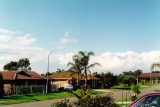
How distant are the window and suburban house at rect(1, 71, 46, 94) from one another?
114 ft

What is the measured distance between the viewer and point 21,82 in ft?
163

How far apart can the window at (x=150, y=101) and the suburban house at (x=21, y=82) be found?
3483cm

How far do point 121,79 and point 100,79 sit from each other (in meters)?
11.4

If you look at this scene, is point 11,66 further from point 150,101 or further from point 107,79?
point 150,101

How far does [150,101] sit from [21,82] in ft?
132

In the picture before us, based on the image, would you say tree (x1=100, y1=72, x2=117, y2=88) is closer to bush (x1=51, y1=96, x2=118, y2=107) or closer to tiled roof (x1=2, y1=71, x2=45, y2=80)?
tiled roof (x1=2, y1=71, x2=45, y2=80)

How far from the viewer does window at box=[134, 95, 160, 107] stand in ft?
35.8

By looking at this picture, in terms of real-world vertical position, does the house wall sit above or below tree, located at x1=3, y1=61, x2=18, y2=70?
below

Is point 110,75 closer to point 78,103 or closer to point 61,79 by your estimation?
point 61,79

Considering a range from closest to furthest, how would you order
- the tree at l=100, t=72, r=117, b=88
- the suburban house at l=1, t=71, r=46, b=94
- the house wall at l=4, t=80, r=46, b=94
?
the house wall at l=4, t=80, r=46, b=94, the suburban house at l=1, t=71, r=46, b=94, the tree at l=100, t=72, r=117, b=88

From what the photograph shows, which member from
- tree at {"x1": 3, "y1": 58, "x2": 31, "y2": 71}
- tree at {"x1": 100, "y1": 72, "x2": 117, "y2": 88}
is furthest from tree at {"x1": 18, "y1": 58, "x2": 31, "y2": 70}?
tree at {"x1": 100, "y1": 72, "x2": 117, "y2": 88}

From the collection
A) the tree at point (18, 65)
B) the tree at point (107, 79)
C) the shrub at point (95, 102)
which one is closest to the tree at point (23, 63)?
the tree at point (18, 65)

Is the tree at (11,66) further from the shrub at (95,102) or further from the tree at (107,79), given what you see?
the shrub at (95,102)

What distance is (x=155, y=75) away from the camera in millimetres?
128375
